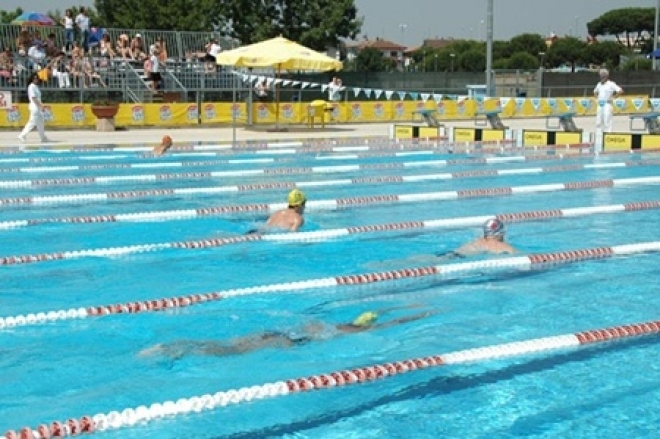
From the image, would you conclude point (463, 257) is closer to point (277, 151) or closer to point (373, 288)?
point (373, 288)

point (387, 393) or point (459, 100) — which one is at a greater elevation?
point (459, 100)

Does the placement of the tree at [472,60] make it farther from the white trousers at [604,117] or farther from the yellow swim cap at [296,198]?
the yellow swim cap at [296,198]

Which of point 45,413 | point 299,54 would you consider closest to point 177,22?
point 299,54

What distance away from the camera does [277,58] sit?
2075cm

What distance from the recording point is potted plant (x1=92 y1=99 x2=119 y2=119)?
832 inches

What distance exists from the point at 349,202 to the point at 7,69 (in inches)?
581

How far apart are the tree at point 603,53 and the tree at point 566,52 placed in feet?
1.98

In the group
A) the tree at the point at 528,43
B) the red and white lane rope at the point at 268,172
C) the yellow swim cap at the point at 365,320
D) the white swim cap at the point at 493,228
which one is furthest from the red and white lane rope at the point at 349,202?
the tree at the point at 528,43

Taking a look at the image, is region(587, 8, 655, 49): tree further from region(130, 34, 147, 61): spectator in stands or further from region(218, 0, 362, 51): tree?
region(130, 34, 147, 61): spectator in stands

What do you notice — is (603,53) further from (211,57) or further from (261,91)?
(211,57)

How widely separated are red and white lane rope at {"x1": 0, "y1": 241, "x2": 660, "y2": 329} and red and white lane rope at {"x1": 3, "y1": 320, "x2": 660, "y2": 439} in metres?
1.79

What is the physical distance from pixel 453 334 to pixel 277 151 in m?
12.1

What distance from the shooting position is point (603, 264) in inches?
301

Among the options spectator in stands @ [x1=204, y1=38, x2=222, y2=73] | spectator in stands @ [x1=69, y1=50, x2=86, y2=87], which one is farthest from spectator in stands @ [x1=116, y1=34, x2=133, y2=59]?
spectator in stands @ [x1=204, y1=38, x2=222, y2=73]
